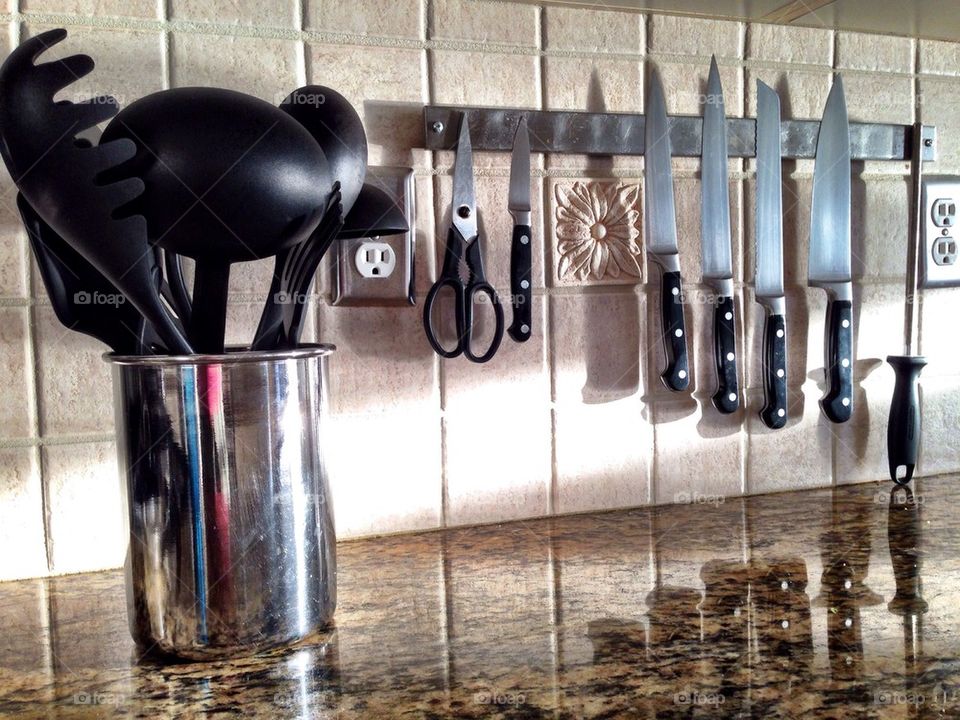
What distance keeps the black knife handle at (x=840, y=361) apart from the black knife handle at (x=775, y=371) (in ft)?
0.19

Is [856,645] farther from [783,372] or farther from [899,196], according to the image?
[899,196]

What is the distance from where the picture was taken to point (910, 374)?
103 centimetres

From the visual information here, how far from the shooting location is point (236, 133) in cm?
59

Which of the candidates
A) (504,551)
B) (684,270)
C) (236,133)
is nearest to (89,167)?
(236,133)

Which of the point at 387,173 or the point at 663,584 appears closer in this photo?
the point at 663,584

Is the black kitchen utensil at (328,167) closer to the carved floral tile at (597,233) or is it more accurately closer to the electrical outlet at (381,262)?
the electrical outlet at (381,262)

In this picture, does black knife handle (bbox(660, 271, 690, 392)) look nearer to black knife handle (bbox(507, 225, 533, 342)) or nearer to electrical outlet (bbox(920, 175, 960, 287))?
black knife handle (bbox(507, 225, 533, 342))

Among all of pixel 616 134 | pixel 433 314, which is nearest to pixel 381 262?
pixel 433 314

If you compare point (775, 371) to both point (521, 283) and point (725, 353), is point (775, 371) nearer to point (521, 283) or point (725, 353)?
point (725, 353)

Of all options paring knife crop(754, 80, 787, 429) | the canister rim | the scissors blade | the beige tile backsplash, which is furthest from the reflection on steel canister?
paring knife crop(754, 80, 787, 429)

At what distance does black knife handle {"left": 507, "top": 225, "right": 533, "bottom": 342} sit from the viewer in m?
0.90

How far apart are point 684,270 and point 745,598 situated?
0.40 meters

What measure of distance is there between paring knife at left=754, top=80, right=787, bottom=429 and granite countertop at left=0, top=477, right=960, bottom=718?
0.64ft

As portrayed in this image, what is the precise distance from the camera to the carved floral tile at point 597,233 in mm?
938
